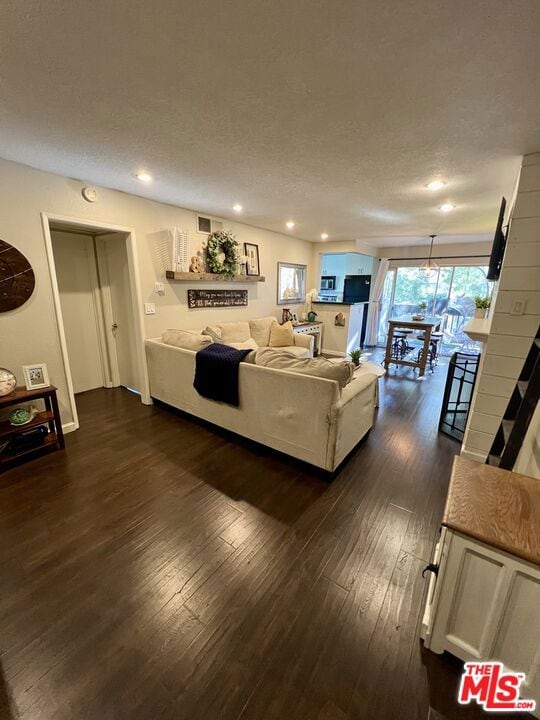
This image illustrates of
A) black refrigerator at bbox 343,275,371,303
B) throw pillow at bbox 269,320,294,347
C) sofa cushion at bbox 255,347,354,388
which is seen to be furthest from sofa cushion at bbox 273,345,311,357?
black refrigerator at bbox 343,275,371,303

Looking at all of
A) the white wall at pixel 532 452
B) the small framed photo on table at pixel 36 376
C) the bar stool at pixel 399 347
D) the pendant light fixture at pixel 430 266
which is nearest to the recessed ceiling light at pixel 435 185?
the white wall at pixel 532 452

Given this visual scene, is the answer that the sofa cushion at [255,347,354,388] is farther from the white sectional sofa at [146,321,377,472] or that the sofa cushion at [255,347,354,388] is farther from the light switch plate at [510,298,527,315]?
the light switch plate at [510,298,527,315]

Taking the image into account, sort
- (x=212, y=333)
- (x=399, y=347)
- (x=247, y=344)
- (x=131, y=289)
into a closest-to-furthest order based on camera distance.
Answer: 1. (x=131, y=289)
2. (x=212, y=333)
3. (x=247, y=344)
4. (x=399, y=347)

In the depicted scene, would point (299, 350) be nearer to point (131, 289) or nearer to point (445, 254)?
point (131, 289)

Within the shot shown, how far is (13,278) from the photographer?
97.0 inches

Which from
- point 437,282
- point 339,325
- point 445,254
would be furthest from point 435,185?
point 437,282

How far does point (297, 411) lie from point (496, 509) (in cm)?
141

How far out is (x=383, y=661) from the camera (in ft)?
3.93

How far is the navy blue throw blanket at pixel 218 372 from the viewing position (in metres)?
2.66

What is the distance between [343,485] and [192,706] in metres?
1.52

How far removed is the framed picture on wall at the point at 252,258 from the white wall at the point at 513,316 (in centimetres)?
347

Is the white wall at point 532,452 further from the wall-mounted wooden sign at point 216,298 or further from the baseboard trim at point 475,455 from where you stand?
the wall-mounted wooden sign at point 216,298

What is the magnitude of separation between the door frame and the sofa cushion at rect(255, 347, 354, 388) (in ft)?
5.79

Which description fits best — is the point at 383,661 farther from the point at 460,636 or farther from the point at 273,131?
the point at 273,131
